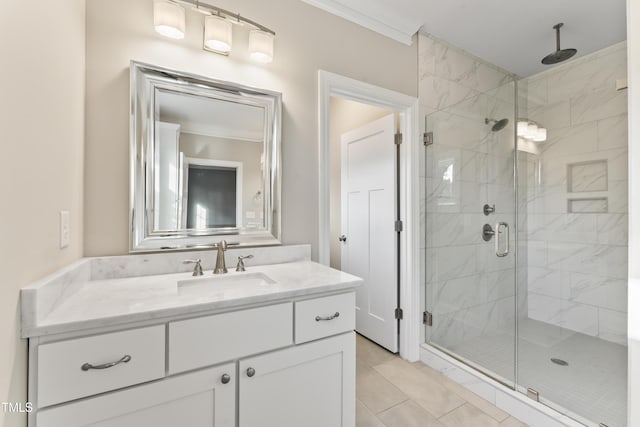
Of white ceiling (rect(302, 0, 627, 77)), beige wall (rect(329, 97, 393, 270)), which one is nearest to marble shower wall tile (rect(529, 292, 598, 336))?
beige wall (rect(329, 97, 393, 270))

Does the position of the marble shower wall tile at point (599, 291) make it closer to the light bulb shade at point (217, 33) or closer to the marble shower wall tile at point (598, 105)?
the marble shower wall tile at point (598, 105)

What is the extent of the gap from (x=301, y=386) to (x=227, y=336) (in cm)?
39

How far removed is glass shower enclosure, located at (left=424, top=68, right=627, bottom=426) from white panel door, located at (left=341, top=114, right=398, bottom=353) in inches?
11.5

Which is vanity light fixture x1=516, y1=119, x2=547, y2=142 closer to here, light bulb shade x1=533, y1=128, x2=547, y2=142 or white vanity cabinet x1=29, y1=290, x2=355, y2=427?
light bulb shade x1=533, y1=128, x2=547, y2=142

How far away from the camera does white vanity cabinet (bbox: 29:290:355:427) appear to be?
0.77m

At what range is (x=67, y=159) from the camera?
1.05 m

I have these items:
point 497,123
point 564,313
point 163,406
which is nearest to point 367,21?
point 497,123

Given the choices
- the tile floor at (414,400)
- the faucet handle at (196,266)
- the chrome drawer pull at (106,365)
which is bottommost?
the tile floor at (414,400)

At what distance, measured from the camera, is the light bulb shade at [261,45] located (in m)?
1.50

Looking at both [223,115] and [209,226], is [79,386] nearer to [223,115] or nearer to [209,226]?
[209,226]

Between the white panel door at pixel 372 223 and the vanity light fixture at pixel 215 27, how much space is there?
1.19 metres

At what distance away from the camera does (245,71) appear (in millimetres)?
1556

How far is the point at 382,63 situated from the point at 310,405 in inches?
85.5

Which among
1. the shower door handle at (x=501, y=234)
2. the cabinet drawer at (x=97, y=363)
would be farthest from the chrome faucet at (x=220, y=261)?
the shower door handle at (x=501, y=234)
